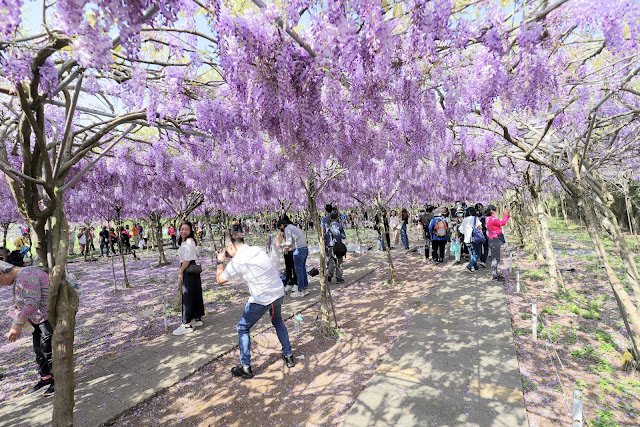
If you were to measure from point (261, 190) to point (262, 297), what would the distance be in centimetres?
1042

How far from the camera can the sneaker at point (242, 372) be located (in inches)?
145

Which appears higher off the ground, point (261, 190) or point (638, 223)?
point (261, 190)

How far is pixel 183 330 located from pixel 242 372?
2.03 metres

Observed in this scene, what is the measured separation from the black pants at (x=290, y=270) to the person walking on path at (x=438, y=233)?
4.83m

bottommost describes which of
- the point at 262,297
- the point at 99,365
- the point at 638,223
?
the point at 638,223

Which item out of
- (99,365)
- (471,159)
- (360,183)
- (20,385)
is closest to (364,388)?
(99,365)

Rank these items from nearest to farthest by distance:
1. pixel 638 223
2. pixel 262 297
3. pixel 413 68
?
pixel 413 68
pixel 262 297
pixel 638 223

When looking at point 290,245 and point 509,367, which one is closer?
point 509,367

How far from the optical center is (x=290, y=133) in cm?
370

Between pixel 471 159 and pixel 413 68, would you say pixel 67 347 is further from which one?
pixel 471 159

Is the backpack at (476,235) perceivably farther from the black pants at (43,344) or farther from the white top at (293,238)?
the black pants at (43,344)

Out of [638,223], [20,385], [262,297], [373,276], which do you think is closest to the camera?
[262,297]

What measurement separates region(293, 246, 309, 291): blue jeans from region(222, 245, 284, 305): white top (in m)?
3.19

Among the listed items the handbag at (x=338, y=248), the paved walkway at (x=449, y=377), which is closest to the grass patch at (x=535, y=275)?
the paved walkway at (x=449, y=377)
